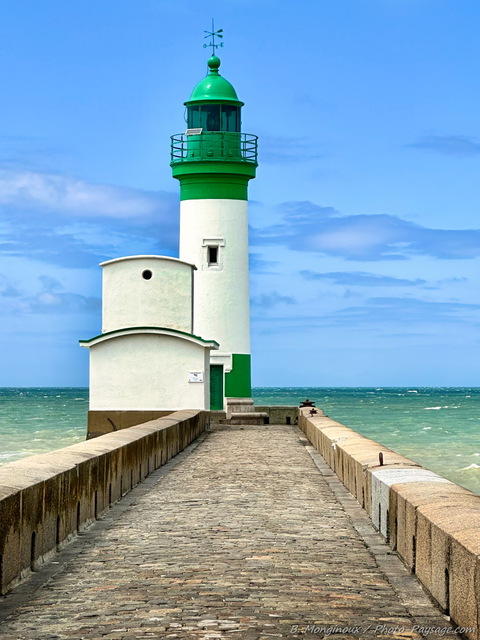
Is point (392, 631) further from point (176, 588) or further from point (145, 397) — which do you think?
point (145, 397)

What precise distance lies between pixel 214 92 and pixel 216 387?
9.74 metres

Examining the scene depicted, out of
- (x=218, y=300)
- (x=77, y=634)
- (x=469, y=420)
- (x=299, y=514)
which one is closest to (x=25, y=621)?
(x=77, y=634)

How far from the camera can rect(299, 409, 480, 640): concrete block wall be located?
19.0 ft

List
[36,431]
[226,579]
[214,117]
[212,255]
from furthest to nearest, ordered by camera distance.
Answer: [36,431], [214,117], [212,255], [226,579]

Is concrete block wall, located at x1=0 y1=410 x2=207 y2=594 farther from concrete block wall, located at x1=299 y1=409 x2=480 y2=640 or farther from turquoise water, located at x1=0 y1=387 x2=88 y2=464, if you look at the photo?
turquoise water, located at x1=0 y1=387 x2=88 y2=464

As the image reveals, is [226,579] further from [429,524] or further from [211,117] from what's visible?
[211,117]

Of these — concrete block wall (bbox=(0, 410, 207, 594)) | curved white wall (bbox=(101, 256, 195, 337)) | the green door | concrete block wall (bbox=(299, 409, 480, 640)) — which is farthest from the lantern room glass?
concrete block wall (bbox=(299, 409, 480, 640))

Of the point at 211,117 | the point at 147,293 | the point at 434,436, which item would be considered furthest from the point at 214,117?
the point at 434,436

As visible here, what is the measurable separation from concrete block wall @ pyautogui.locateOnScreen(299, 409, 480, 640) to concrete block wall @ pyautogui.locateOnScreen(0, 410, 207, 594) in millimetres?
2686

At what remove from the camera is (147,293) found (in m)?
28.0

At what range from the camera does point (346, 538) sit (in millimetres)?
9227

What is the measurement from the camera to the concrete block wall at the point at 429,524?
578cm

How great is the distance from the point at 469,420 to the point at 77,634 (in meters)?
72.1

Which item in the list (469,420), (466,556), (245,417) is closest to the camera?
(466,556)
